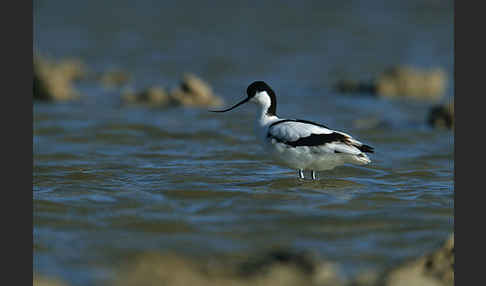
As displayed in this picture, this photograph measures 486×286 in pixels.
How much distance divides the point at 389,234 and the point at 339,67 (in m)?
12.9

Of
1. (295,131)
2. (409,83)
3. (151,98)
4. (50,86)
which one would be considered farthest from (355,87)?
(295,131)

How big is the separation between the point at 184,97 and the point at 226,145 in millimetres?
3233

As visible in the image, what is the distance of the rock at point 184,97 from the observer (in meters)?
13.6

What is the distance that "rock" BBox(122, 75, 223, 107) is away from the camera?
13.6 metres

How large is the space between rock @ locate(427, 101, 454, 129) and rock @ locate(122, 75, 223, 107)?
3.78 m

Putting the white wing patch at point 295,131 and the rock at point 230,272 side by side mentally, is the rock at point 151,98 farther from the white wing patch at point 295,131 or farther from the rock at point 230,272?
the rock at point 230,272

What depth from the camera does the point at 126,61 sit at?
64.5 feet

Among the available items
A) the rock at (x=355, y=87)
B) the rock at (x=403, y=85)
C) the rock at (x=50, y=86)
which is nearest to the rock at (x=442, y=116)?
the rock at (x=403, y=85)

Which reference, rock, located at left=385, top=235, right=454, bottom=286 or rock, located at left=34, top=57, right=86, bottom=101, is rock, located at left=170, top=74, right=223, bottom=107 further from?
rock, located at left=385, top=235, right=454, bottom=286

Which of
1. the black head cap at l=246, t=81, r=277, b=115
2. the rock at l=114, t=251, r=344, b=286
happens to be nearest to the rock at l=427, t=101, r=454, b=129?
the black head cap at l=246, t=81, r=277, b=115

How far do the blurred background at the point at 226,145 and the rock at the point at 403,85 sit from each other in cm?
4

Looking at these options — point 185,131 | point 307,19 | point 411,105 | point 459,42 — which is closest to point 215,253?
point 459,42

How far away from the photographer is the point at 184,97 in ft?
44.7

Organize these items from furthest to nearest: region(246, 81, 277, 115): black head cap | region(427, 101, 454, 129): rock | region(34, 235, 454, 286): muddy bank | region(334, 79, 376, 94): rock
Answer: region(334, 79, 376, 94): rock < region(427, 101, 454, 129): rock < region(246, 81, 277, 115): black head cap < region(34, 235, 454, 286): muddy bank
